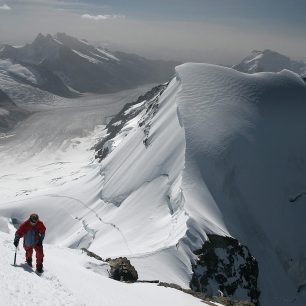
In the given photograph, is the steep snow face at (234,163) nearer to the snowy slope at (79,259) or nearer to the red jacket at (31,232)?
the snowy slope at (79,259)

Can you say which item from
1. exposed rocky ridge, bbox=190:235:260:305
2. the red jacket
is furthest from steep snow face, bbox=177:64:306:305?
the red jacket

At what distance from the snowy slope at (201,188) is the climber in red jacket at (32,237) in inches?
728

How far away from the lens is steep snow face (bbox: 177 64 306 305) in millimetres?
72875

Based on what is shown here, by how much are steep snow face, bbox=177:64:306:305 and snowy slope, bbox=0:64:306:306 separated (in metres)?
0.23

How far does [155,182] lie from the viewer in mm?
91125

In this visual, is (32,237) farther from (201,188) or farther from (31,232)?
Result: (201,188)

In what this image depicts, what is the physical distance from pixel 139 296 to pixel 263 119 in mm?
86023

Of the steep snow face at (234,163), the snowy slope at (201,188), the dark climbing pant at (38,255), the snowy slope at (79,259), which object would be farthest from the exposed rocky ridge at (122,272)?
the steep snow face at (234,163)

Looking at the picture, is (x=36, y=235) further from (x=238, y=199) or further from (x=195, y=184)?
(x=238, y=199)

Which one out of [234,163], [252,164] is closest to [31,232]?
[234,163]

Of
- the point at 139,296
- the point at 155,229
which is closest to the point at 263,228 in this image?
the point at 155,229

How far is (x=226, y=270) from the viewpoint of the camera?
54.5 meters

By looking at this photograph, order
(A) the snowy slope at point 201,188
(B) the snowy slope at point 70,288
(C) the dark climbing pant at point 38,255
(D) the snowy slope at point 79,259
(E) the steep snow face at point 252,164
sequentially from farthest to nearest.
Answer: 1. (E) the steep snow face at point 252,164
2. (A) the snowy slope at point 201,188
3. (C) the dark climbing pant at point 38,255
4. (D) the snowy slope at point 79,259
5. (B) the snowy slope at point 70,288

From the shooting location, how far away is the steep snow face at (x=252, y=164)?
72875mm
